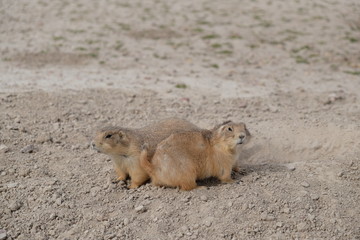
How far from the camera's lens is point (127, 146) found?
5.33 metres

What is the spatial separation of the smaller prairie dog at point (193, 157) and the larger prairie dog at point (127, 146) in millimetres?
105

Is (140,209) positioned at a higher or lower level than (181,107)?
higher

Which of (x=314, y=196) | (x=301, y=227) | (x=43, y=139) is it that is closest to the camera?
(x=301, y=227)

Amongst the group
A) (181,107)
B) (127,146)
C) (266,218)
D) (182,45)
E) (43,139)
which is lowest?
(182,45)

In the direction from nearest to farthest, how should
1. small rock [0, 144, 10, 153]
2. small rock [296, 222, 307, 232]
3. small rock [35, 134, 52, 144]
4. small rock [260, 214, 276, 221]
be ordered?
1. small rock [296, 222, 307, 232]
2. small rock [260, 214, 276, 221]
3. small rock [0, 144, 10, 153]
4. small rock [35, 134, 52, 144]

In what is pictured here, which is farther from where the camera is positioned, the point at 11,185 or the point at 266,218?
the point at 11,185

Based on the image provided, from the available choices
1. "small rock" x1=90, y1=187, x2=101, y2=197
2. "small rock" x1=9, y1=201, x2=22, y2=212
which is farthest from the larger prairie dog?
"small rock" x1=9, y1=201, x2=22, y2=212

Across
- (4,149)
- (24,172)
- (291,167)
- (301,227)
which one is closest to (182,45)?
(4,149)

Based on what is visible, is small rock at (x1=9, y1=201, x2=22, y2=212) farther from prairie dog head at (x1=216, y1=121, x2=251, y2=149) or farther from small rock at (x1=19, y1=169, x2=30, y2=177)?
prairie dog head at (x1=216, y1=121, x2=251, y2=149)

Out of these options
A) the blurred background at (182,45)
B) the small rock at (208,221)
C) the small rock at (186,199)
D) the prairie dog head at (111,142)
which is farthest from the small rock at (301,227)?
the blurred background at (182,45)

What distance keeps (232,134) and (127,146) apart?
1306 millimetres

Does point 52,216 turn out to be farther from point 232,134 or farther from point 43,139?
point 232,134

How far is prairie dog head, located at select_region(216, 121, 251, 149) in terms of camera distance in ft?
17.3

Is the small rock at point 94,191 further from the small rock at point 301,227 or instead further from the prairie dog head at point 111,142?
the small rock at point 301,227
